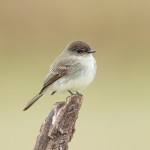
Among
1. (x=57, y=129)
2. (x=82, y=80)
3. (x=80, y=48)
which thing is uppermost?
(x=80, y=48)

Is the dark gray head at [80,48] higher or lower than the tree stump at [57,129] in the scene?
higher

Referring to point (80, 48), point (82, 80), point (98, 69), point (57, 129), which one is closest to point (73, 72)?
point (82, 80)

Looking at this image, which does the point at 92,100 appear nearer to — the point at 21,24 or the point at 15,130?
the point at 15,130

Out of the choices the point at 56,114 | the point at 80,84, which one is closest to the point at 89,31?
the point at 80,84

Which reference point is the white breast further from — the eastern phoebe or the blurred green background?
the blurred green background

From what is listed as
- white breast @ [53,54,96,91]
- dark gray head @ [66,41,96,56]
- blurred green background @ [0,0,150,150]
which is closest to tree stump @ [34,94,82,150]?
white breast @ [53,54,96,91]

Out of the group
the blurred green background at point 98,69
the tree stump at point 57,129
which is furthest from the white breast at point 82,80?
the blurred green background at point 98,69

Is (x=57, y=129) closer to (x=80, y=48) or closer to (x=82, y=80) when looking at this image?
(x=82, y=80)

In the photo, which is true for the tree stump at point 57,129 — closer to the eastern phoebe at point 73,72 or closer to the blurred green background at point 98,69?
the eastern phoebe at point 73,72
